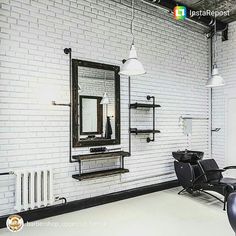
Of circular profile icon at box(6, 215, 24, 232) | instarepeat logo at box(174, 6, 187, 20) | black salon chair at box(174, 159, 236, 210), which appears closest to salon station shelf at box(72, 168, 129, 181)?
circular profile icon at box(6, 215, 24, 232)

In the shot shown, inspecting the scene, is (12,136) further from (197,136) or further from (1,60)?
(197,136)

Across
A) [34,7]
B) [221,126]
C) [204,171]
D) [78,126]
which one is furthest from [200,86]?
[34,7]

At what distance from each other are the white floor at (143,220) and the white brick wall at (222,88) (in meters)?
2.16

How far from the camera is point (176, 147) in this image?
225 inches

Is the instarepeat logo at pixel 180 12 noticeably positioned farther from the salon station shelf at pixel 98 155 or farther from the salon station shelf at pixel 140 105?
the salon station shelf at pixel 98 155

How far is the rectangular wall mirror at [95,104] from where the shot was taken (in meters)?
4.11

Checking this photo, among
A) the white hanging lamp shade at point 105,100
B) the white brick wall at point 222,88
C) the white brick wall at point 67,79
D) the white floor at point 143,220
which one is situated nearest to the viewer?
the white floor at point 143,220

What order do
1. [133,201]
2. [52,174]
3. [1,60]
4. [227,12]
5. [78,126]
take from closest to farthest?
[1,60] → [52,174] → [78,126] → [133,201] → [227,12]

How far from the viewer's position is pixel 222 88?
6340 mm

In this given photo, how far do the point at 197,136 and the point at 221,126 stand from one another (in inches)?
28.1

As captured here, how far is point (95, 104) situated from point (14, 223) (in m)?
2.19

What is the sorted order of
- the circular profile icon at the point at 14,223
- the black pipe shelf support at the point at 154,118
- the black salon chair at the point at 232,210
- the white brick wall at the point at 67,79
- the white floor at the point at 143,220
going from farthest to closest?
the black pipe shelf support at the point at 154,118, the white brick wall at the point at 67,79, the circular profile icon at the point at 14,223, the white floor at the point at 143,220, the black salon chair at the point at 232,210

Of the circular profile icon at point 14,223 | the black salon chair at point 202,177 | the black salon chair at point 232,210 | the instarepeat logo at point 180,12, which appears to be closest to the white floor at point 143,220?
the circular profile icon at point 14,223

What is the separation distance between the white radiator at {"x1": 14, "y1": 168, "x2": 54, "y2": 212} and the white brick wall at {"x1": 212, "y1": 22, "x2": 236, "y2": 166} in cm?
454
